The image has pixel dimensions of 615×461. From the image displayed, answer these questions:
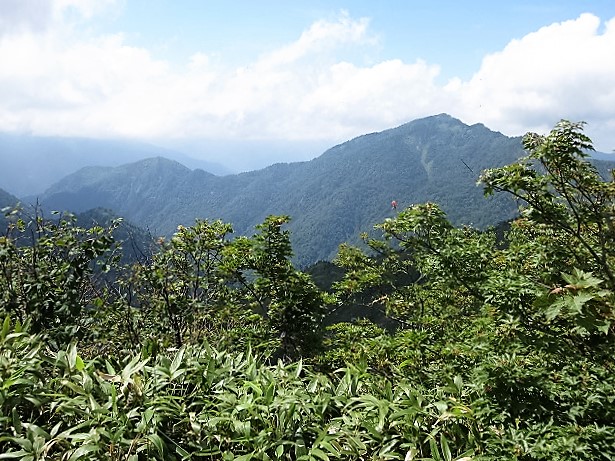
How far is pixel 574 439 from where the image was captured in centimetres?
228

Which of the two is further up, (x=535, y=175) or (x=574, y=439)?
(x=535, y=175)

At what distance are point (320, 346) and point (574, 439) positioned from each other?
7011 mm

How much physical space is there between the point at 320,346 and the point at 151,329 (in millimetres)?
3667

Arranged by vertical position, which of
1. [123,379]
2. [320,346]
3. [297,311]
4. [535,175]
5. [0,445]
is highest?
[535,175]

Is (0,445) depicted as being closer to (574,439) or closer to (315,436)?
(315,436)

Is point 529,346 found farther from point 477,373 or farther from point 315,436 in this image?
point 315,436

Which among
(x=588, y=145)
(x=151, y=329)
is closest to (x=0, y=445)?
(x=151, y=329)

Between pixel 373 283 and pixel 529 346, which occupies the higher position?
pixel 529 346

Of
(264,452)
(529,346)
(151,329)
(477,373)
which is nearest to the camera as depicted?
(264,452)

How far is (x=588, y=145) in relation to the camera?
4.11 m

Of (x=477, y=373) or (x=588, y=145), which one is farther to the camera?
(x=588, y=145)

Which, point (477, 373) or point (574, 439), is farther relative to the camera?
point (477, 373)

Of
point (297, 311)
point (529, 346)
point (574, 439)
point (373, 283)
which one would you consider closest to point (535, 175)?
point (529, 346)

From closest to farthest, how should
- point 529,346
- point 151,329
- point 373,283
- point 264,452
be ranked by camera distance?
1. point 264,452
2. point 529,346
3. point 151,329
4. point 373,283
